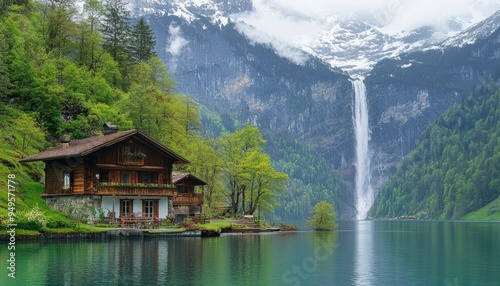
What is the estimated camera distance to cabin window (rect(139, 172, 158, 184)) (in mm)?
73812

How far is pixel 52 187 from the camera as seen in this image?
235 feet

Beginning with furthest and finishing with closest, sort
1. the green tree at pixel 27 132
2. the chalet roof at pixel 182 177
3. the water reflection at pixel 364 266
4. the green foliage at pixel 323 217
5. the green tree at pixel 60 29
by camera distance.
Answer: the green foliage at pixel 323 217 → the green tree at pixel 60 29 → the chalet roof at pixel 182 177 → the green tree at pixel 27 132 → the water reflection at pixel 364 266

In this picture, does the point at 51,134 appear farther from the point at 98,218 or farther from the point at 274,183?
the point at 274,183

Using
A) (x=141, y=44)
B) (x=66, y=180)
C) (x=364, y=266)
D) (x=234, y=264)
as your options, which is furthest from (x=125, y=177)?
(x=141, y=44)

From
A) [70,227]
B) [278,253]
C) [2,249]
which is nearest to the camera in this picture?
[2,249]

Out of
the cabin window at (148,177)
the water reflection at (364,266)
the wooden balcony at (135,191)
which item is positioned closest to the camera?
the water reflection at (364,266)

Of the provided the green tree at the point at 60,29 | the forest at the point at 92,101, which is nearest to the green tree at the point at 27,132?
the forest at the point at 92,101

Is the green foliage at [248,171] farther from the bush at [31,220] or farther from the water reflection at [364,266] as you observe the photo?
the bush at [31,220]

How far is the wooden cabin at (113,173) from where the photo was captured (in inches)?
2731

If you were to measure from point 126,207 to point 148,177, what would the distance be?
4.70 m

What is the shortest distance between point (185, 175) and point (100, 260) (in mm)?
39372

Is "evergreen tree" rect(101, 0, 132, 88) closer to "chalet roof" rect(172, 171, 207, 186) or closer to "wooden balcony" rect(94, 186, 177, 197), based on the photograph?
"chalet roof" rect(172, 171, 207, 186)

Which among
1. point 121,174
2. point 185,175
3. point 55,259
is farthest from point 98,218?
point 55,259

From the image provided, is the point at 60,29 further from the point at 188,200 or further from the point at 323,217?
the point at 323,217
